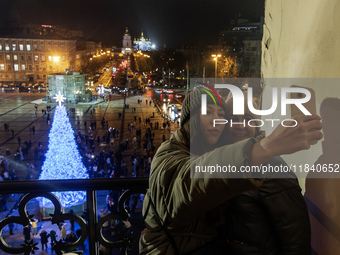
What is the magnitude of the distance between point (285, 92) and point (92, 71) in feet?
350

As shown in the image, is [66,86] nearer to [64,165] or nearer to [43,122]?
[43,122]

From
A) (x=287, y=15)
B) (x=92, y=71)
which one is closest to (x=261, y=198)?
(x=287, y=15)

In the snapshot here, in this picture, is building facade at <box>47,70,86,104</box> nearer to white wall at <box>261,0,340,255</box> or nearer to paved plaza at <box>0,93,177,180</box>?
paved plaza at <box>0,93,177,180</box>

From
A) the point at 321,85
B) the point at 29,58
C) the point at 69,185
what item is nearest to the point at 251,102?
the point at 321,85

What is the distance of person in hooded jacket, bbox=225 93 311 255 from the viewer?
4.31 ft

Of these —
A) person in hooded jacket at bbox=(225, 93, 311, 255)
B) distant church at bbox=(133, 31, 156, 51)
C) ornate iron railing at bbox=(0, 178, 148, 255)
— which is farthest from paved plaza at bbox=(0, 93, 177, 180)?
distant church at bbox=(133, 31, 156, 51)

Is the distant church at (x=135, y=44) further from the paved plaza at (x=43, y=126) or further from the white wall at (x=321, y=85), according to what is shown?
the white wall at (x=321, y=85)

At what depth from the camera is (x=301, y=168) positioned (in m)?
2.02

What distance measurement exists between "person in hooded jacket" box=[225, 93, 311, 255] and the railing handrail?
36.0 inches

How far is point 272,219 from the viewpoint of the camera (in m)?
1.33

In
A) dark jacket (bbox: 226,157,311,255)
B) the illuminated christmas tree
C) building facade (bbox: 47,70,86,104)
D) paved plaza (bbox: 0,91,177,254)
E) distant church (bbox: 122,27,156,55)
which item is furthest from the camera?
distant church (bbox: 122,27,156,55)

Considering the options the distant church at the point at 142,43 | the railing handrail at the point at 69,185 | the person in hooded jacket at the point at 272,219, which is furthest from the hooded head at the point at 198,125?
the distant church at the point at 142,43

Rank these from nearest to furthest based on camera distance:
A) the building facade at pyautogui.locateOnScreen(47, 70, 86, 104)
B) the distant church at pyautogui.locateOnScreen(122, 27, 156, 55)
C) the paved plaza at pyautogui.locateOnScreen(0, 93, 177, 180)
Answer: the paved plaza at pyautogui.locateOnScreen(0, 93, 177, 180) → the building facade at pyautogui.locateOnScreen(47, 70, 86, 104) → the distant church at pyautogui.locateOnScreen(122, 27, 156, 55)

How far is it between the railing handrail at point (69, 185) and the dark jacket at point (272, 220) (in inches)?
36.4
